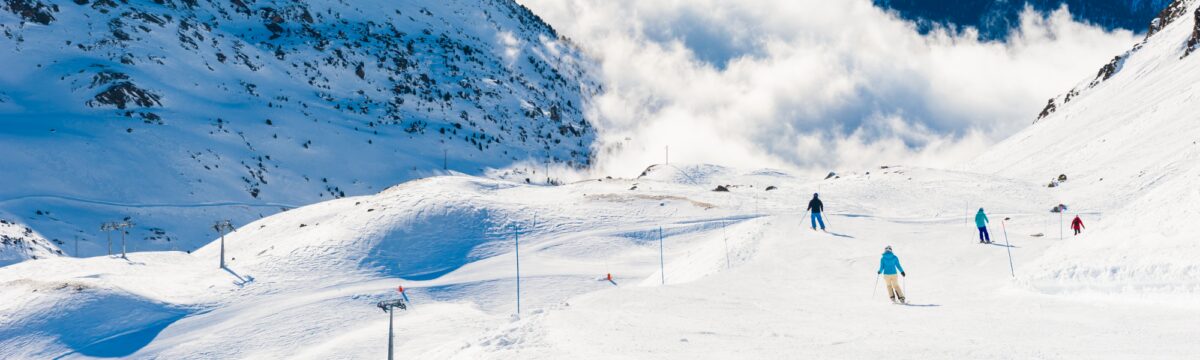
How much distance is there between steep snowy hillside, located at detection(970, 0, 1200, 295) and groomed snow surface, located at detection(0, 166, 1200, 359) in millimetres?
491

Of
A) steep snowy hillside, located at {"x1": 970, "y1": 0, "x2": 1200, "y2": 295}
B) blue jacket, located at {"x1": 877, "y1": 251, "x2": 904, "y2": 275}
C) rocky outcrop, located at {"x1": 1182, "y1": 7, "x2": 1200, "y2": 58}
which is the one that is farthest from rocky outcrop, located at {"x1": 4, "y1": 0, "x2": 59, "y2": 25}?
rocky outcrop, located at {"x1": 1182, "y1": 7, "x2": 1200, "y2": 58}

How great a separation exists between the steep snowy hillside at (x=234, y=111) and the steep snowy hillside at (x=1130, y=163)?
77.3 metres

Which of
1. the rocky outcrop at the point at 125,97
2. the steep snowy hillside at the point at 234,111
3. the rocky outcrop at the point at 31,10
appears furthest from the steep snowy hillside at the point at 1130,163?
the rocky outcrop at the point at 31,10

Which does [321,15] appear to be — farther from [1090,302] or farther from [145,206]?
[1090,302]

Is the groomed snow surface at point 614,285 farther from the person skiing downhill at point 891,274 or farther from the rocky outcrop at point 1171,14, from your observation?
the rocky outcrop at point 1171,14

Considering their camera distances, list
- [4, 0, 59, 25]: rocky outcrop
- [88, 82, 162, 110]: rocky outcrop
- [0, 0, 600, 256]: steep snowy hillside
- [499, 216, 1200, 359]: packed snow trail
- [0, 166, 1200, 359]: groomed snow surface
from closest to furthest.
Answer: [499, 216, 1200, 359]: packed snow trail → [0, 166, 1200, 359]: groomed snow surface → [0, 0, 600, 256]: steep snowy hillside → [88, 82, 162, 110]: rocky outcrop → [4, 0, 59, 25]: rocky outcrop

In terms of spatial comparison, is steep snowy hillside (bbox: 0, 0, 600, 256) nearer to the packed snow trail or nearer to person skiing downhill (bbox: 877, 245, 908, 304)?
the packed snow trail

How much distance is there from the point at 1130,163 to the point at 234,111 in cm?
10786

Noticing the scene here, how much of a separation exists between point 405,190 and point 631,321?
4175cm

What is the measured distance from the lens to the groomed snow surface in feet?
42.5

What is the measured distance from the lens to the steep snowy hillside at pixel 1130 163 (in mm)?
15594

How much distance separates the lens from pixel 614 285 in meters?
36.3

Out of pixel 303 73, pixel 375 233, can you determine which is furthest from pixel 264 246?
pixel 303 73

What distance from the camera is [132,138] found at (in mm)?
94375
